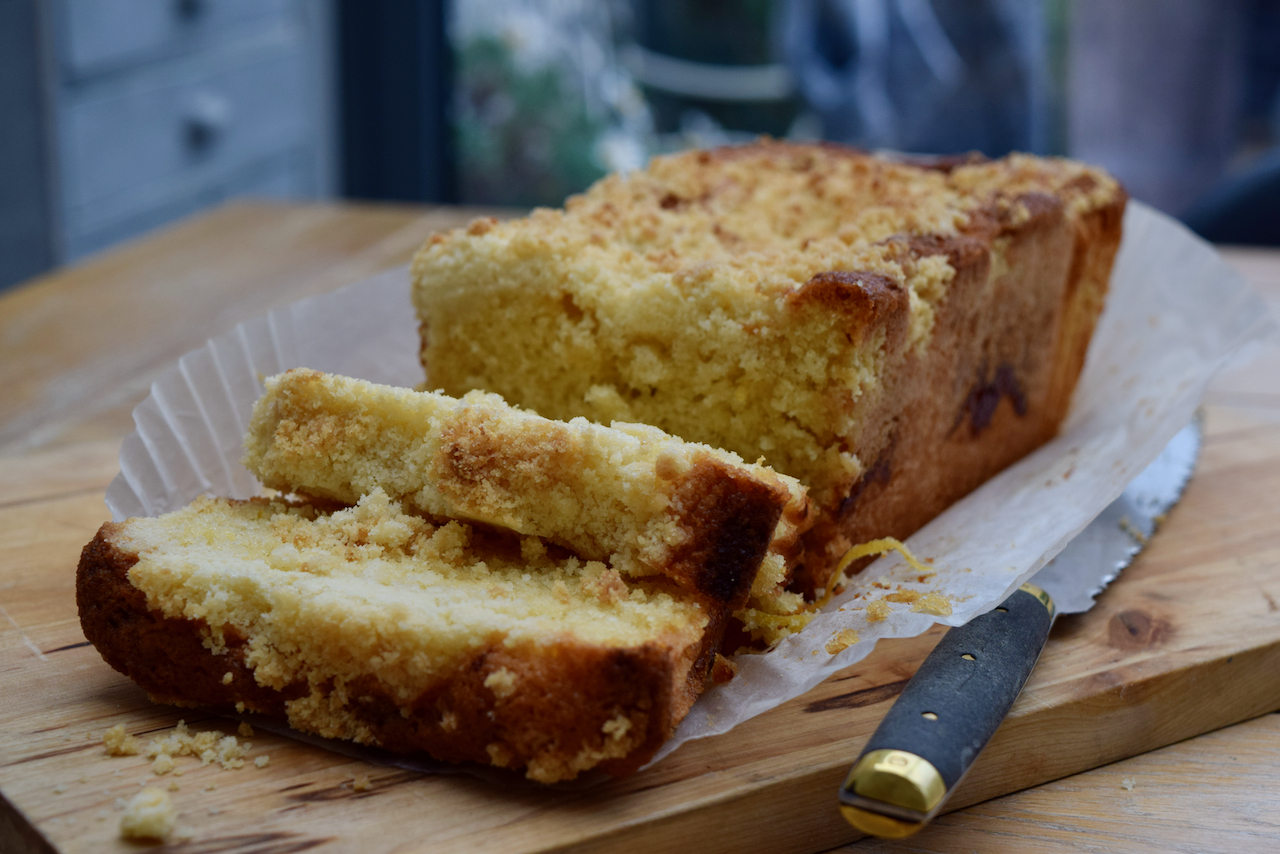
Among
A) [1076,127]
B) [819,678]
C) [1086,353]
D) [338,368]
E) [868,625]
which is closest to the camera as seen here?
[819,678]

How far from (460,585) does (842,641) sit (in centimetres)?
66

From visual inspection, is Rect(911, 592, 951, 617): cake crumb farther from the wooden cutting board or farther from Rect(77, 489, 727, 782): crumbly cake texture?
Rect(77, 489, 727, 782): crumbly cake texture

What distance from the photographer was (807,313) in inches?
88.4

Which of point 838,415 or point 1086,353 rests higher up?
point 838,415

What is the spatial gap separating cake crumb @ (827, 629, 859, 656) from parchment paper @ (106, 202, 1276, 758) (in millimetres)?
16

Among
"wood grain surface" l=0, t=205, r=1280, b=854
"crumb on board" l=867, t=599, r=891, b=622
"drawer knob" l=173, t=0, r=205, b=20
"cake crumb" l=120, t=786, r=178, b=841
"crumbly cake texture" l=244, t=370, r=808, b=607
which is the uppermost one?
"drawer knob" l=173, t=0, r=205, b=20

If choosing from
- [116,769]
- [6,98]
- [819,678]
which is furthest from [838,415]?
[6,98]

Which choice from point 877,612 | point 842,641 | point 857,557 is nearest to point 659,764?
point 842,641

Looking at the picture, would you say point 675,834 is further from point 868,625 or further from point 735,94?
point 735,94

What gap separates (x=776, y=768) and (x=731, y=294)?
3.01 ft

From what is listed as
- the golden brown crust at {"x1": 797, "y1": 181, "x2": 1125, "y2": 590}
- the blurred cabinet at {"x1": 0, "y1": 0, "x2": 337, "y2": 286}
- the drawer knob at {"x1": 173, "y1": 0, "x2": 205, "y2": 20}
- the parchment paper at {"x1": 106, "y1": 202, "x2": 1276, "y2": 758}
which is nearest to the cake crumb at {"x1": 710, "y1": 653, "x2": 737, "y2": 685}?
the parchment paper at {"x1": 106, "y1": 202, "x2": 1276, "y2": 758}

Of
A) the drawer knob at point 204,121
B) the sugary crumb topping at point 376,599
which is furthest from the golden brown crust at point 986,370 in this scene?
the drawer knob at point 204,121

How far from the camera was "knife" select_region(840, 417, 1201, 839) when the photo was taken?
5.21ft

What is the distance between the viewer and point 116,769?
1776mm
